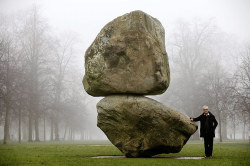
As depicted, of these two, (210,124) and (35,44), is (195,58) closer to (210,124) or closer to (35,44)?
(35,44)

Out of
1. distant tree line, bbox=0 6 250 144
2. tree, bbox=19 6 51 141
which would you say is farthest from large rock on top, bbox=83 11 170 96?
tree, bbox=19 6 51 141

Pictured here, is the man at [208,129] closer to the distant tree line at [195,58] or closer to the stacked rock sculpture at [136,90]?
the stacked rock sculpture at [136,90]

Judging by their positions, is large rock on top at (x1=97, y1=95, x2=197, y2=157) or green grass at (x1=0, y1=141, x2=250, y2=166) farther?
large rock on top at (x1=97, y1=95, x2=197, y2=157)

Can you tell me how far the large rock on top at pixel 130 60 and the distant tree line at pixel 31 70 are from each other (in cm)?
1427

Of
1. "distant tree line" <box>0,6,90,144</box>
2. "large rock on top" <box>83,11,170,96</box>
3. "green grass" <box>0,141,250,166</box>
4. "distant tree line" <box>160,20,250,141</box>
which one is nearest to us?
"green grass" <box>0,141,250,166</box>

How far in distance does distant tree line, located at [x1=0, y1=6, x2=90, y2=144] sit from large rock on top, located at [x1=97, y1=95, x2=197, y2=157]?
14.7 m

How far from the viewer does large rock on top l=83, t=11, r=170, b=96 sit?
11.4 meters

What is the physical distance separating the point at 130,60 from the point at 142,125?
271 centimetres

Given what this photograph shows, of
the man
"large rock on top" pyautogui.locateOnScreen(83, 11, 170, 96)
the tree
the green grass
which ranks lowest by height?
the green grass

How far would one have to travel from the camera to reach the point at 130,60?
11492mm

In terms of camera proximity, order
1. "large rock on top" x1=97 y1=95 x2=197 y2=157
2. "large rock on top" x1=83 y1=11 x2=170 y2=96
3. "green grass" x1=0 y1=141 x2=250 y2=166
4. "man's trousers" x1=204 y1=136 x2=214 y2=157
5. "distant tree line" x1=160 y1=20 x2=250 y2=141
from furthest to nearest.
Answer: "distant tree line" x1=160 y1=20 x2=250 y2=141
"man's trousers" x1=204 y1=136 x2=214 y2=157
"large rock on top" x1=83 y1=11 x2=170 y2=96
"large rock on top" x1=97 y1=95 x2=197 y2=157
"green grass" x1=0 y1=141 x2=250 y2=166

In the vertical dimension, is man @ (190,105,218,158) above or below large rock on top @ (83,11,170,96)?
below

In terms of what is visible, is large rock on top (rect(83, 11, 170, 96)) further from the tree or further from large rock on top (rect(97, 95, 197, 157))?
the tree

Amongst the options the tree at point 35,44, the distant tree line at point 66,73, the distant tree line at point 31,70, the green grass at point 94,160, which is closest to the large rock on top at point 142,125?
the green grass at point 94,160
